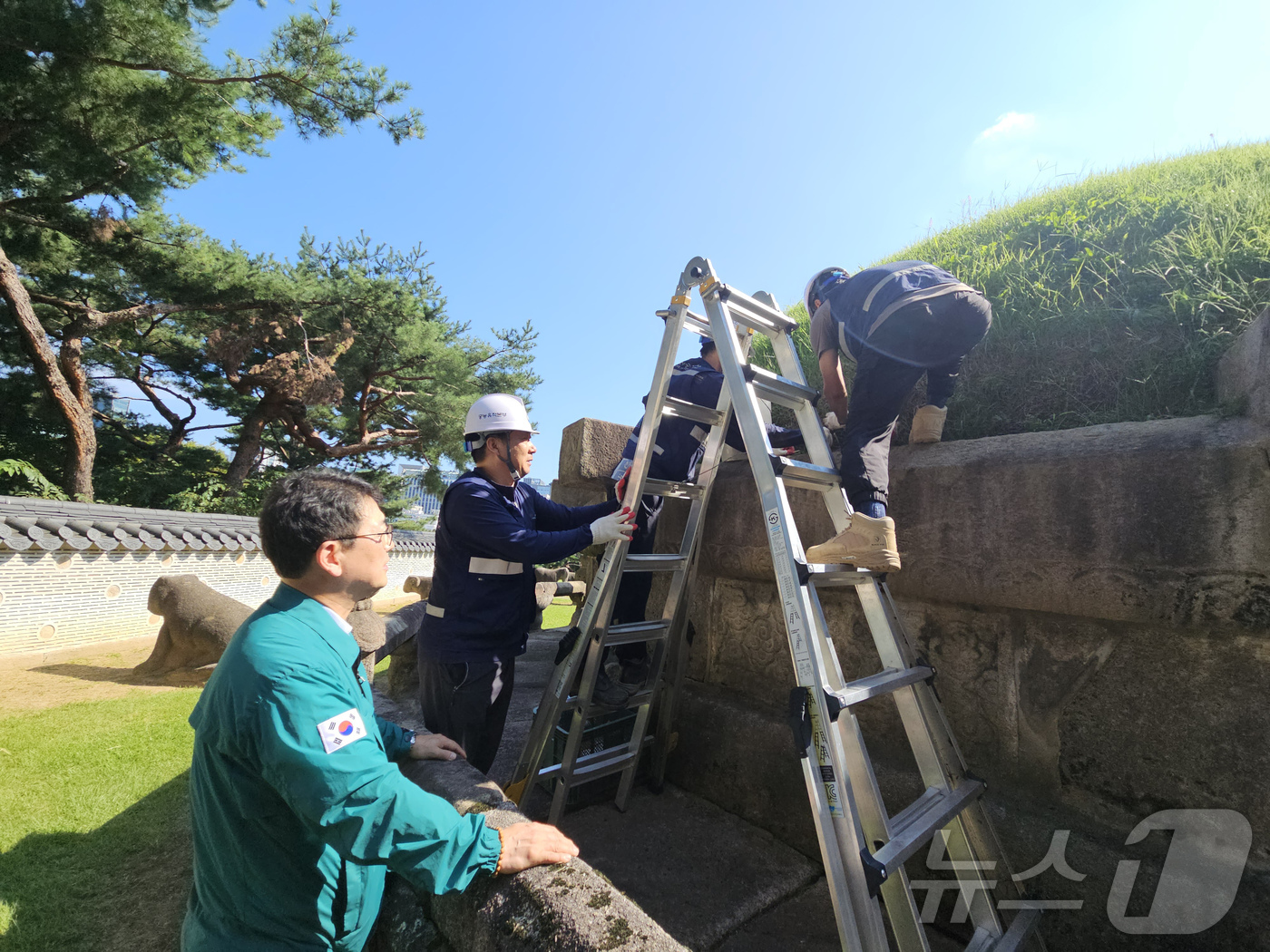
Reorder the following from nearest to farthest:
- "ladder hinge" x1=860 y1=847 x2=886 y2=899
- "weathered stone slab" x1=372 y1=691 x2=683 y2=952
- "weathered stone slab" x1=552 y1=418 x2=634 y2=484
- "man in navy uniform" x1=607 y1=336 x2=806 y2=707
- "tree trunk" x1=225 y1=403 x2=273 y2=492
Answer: "weathered stone slab" x1=372 y1=691 x2=683 y2=952 → "ladder hinge" x1=860 y1=847 x2=886 y2=899 → "man in navy uniform" x1=607 y1=336 x2=806 y2=707 → "weathered stone slab" x1=552 y1=418 x2=634 y2=484 → "tree trunk" x1=225 y1=403 x2=273 y2=492

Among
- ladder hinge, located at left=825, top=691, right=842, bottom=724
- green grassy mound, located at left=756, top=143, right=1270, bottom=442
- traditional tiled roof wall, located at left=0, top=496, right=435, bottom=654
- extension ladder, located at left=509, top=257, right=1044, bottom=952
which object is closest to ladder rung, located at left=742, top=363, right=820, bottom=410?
extension ladder, located at left=509, top=257, right=1044, bottom=952

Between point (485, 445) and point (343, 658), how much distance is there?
5.07 feet

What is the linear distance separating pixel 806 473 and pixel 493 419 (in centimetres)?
160

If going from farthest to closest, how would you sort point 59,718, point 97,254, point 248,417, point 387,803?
point 248,417, point 97,254, point 59,718, point 387,803

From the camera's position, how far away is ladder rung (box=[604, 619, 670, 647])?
275 centimetres

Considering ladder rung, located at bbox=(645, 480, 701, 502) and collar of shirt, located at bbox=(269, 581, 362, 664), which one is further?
ladder rung, located at bbox=(645, 480, 701, 502)

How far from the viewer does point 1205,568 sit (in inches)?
67.0

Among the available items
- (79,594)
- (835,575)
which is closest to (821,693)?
(835,575)

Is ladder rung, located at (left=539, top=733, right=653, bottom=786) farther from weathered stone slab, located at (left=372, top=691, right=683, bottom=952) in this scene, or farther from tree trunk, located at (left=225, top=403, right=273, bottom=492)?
tree trunk, located at (left=225, top=403, right=273, bottom=492)

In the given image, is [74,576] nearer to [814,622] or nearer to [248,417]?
[248,417]

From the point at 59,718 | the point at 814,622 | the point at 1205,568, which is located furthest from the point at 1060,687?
the point at 59,718

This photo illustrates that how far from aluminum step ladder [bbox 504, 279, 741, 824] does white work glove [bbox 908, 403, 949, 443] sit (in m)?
0.83

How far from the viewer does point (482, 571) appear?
267cm

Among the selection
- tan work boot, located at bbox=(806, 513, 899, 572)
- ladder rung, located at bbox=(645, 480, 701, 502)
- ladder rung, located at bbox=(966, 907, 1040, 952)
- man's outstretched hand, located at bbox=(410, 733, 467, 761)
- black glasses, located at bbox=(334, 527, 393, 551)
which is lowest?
ladder rung, located at bbox=(966, 907, 1040, 952)
